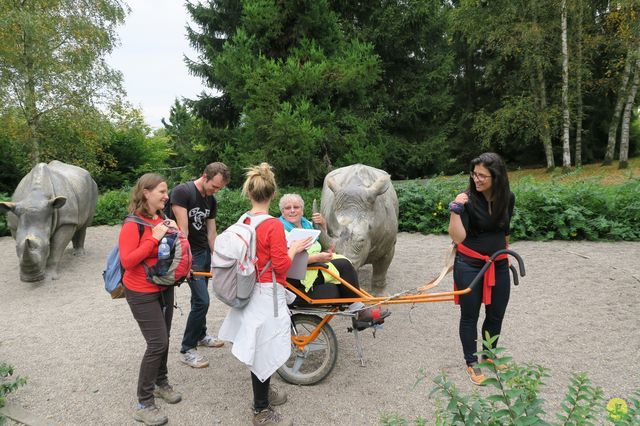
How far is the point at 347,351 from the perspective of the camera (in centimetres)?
422

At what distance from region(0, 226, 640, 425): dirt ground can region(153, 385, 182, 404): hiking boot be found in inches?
1.9

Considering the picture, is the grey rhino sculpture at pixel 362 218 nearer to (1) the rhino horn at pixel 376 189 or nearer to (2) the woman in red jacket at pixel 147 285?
(1) the rhino horn at pixel 376 189

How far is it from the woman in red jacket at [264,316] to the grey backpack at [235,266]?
7cm

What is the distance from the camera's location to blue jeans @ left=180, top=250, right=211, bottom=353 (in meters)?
3.77

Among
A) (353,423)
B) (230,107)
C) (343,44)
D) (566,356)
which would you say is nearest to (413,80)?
(343,44)

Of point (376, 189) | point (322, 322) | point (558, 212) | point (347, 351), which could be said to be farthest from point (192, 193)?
point (558, 212)

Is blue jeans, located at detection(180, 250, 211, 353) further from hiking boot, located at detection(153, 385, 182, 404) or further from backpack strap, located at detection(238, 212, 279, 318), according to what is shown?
backpack strap, located at detection(238, 212, 279, 318)

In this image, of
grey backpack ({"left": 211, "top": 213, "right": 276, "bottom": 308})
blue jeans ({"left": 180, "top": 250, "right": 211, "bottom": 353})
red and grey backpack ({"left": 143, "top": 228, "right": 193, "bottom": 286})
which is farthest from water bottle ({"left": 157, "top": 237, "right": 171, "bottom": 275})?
blue jeans ({"left": 180, "top": 250, "right": 211, "bottom": 353})

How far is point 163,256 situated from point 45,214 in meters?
5.12

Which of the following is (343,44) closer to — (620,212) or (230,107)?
(230,107)

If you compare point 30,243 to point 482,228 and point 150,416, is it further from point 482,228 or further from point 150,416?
point 482,228

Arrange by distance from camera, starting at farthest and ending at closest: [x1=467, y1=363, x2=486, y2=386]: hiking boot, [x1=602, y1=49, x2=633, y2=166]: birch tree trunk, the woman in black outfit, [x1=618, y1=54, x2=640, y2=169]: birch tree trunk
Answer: [x1=602, y1=49, x2=633, y2=166]: birch tree trunk, [x1=618, y1=54, x2=640, y2=169]: birch tree trunk, [x1=467, y1=363, x2=486, y2=386]: hiking boot, the woman in black outfit

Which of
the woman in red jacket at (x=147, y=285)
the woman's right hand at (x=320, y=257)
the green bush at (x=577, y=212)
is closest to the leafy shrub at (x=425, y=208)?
the green bush at (x=577, y=212)

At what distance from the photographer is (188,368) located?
3918mm
